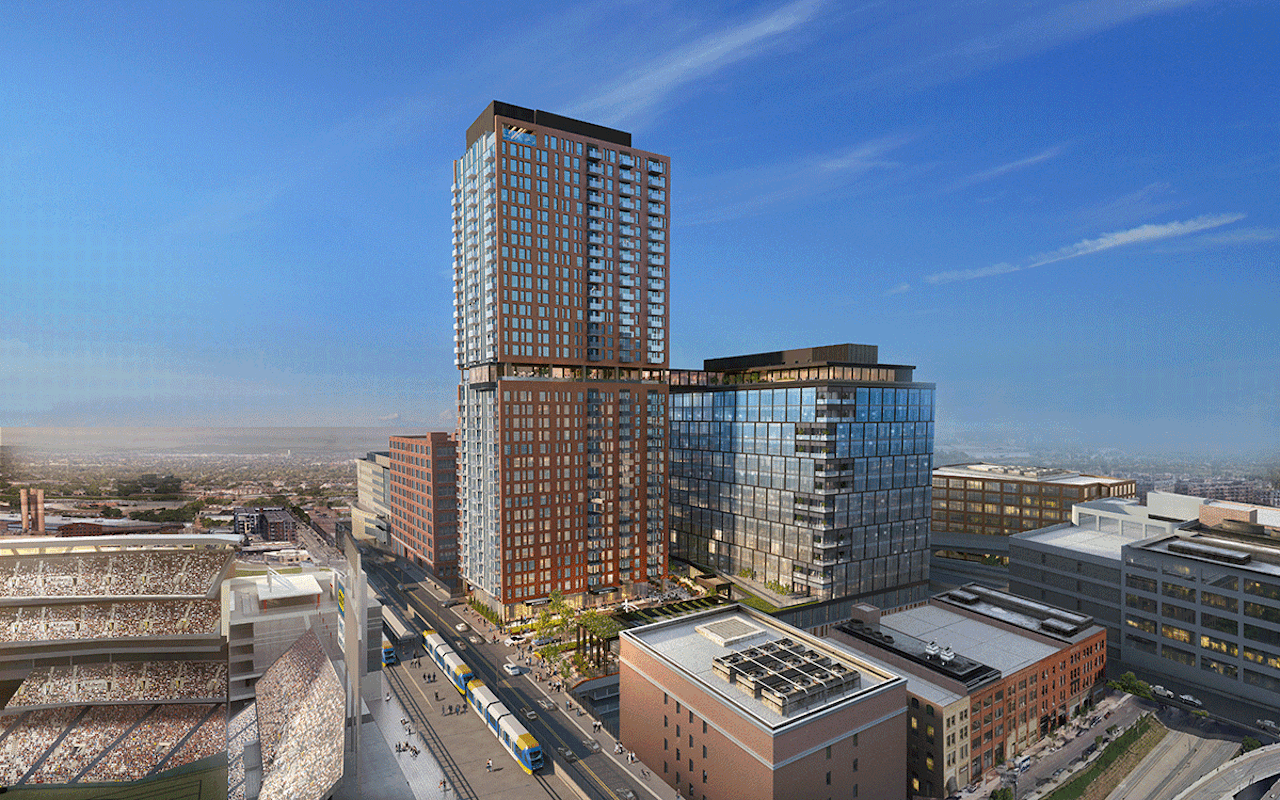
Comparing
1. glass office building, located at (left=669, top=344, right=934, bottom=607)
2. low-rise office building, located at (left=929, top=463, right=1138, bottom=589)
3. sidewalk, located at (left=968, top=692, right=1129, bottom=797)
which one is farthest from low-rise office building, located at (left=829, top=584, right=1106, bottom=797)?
low-rise office building, located at (left=929, top=463, right=1138, bottom=589)

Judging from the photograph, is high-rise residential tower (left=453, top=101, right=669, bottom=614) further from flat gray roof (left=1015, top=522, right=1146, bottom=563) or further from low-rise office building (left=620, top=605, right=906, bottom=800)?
flat gray roof (left=1015, top=522, right=1146, bottom=563)

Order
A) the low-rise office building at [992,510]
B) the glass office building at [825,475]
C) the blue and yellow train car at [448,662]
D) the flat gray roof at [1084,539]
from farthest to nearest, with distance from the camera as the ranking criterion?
the low-rise office building at [992,510], the glass office building at [825,475], the flat gray roof at [1084,539], the blue and yellow train car at [448,662]

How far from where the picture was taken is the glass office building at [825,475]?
69.4m

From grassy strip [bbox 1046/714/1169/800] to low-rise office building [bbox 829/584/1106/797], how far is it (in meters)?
4.14

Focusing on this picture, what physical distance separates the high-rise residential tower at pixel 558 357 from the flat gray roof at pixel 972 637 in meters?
31.9

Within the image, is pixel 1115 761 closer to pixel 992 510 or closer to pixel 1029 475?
pixel 992 510

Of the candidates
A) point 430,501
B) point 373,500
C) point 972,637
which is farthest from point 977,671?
point 373,500

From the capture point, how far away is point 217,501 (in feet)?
288

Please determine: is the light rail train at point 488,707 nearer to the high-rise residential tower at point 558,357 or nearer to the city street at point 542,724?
the city street at point 542,724

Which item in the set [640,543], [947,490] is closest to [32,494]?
[640,543]

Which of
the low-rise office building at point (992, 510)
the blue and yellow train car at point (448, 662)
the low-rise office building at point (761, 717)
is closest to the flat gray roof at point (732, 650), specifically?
the low-rise office building at point (761, 717)

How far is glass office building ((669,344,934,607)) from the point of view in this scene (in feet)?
228

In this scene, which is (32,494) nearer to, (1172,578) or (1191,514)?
(1172,578)

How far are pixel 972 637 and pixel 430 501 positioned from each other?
71.0 m
